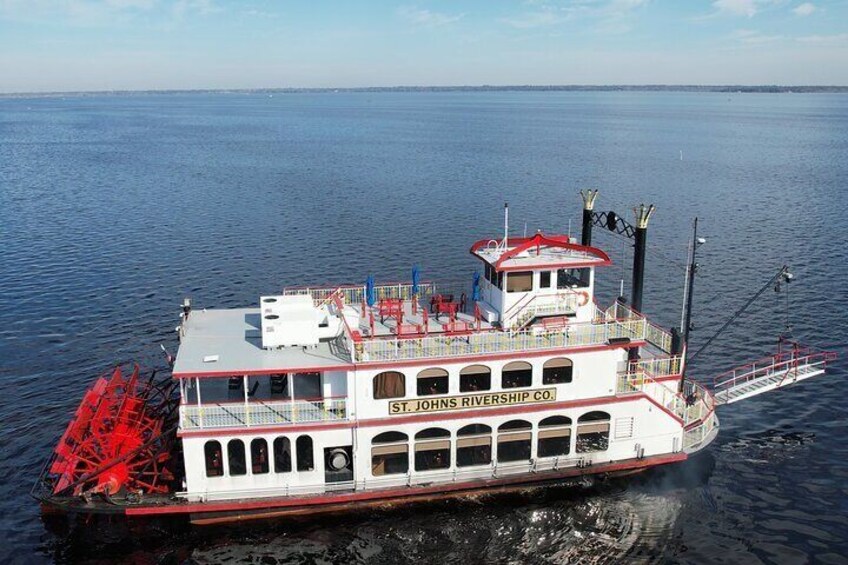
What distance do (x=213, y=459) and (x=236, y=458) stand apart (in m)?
0.80

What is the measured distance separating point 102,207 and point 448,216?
138 feet

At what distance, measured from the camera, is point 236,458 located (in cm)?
2508

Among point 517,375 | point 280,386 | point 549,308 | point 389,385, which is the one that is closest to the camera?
point 389,385

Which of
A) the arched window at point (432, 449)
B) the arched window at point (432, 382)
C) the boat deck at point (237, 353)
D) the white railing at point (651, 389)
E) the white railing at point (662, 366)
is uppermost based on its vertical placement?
the boat deck at point (237, 353)

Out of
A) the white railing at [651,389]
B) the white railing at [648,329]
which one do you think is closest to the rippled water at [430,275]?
the white railing at [651,389]

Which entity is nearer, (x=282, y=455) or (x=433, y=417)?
(x=282, y=455)

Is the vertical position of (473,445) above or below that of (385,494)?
above

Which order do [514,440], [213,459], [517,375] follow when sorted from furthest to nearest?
[514,440]
[517,375]
[213,459]

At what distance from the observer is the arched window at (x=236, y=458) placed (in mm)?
24906

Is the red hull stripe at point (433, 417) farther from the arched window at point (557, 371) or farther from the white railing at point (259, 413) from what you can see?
the arched window at point (557, 371)

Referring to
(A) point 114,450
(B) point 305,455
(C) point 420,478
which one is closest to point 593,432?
(C) point 420,478

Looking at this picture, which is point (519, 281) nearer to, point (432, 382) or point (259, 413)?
point (432, 382)

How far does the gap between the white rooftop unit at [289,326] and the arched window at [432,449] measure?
549 cm

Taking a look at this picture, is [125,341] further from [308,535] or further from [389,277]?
[308,535]
